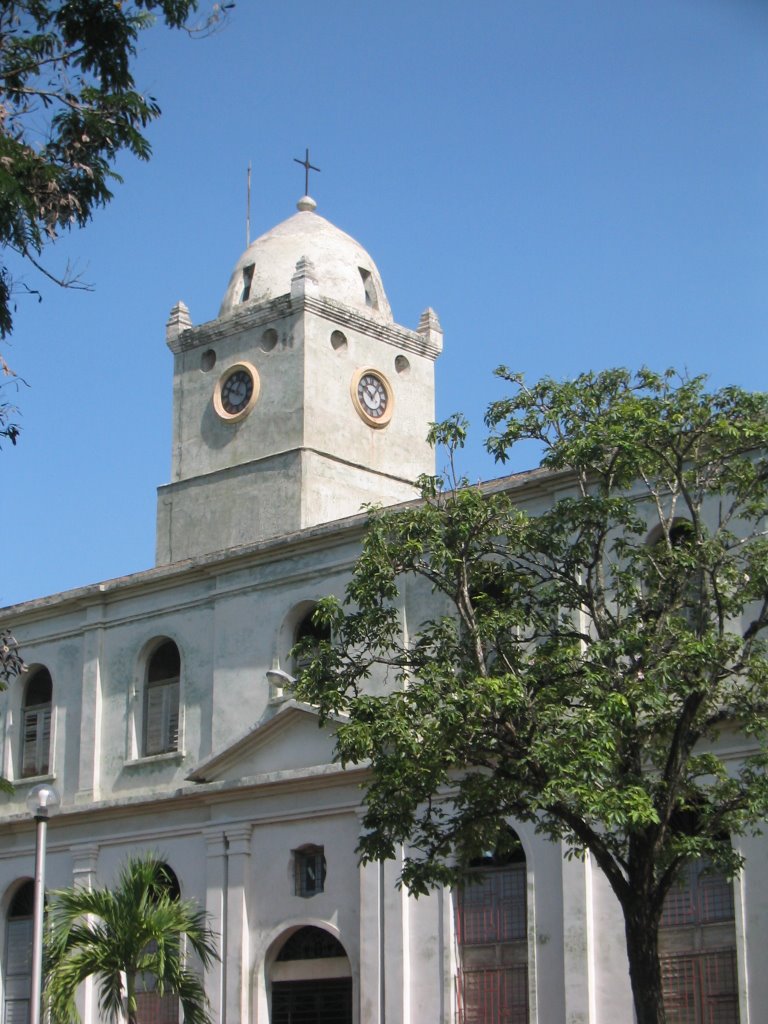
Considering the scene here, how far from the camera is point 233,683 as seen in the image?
2914 centimetres

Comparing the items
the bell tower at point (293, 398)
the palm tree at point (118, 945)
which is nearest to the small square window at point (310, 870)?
the palm tree at point (118, 945)

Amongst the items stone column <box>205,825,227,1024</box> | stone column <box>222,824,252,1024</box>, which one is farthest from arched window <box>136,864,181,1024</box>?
stone column <box>222,824,252,1024</box>

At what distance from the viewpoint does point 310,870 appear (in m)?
27.6

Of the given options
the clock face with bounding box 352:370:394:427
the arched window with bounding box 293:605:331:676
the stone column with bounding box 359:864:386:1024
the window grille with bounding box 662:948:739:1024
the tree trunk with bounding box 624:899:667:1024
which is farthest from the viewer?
the clock face with bounding box 352:370:394:427

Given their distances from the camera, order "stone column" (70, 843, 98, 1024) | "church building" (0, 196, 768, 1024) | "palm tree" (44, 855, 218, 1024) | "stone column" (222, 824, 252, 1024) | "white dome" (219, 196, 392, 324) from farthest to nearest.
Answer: "white dome" (219, 196, 392, 324) → "stone column" (70, 843, 98, 1024) → "stone column" (222, 824, 252, 1024) → "church building" (0, 196, 768, 1024) → "palm tree" (44, 855, 218, 1024)

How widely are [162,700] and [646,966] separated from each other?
14384mm

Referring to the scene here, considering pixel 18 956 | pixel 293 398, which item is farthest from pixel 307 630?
pixel 18 956

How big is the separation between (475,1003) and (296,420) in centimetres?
1248

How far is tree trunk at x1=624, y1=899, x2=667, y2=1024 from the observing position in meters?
17.5

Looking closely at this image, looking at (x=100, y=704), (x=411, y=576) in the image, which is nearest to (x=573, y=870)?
(x=411, y=576)

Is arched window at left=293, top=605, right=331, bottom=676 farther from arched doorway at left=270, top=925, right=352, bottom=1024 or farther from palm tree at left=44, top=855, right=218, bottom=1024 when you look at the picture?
palm tree at left=44, top=855, right=218, bottom=1024

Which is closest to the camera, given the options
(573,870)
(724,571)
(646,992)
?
(646,992)

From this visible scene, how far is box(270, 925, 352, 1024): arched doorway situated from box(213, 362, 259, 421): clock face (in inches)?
445

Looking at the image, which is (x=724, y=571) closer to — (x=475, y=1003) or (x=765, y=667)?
(x=765, y=667)
